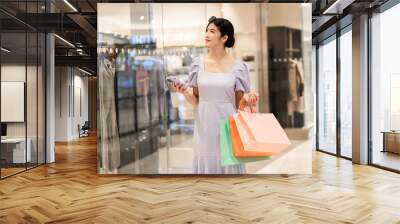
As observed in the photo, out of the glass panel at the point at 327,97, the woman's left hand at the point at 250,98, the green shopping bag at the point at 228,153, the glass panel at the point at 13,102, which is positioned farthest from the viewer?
the glass panel at the point at 327,97

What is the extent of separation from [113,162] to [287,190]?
8.90 feet

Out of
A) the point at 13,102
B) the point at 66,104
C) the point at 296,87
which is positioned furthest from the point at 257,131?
the point at 66,104

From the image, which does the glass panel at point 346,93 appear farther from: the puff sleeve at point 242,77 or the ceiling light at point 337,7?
the puff sleeve at point 242,77

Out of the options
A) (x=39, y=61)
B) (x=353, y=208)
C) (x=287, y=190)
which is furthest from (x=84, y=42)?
(x=353, y=208)

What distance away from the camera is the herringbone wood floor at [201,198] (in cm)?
392

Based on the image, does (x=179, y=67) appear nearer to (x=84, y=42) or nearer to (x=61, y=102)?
(x=84, y=42)

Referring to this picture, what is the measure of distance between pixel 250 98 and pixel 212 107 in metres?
0.56

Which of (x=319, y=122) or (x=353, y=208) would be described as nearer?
(x=353, y=208)

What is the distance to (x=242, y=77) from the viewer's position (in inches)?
225

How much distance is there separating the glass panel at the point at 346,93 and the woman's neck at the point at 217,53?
401cm

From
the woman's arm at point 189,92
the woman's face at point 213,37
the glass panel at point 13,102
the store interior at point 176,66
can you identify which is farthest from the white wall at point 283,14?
the glass panel at point 13,102

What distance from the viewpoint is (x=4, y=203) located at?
4570 millimetres

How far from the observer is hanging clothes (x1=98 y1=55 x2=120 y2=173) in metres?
6.18

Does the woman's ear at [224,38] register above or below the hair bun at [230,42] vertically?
above
